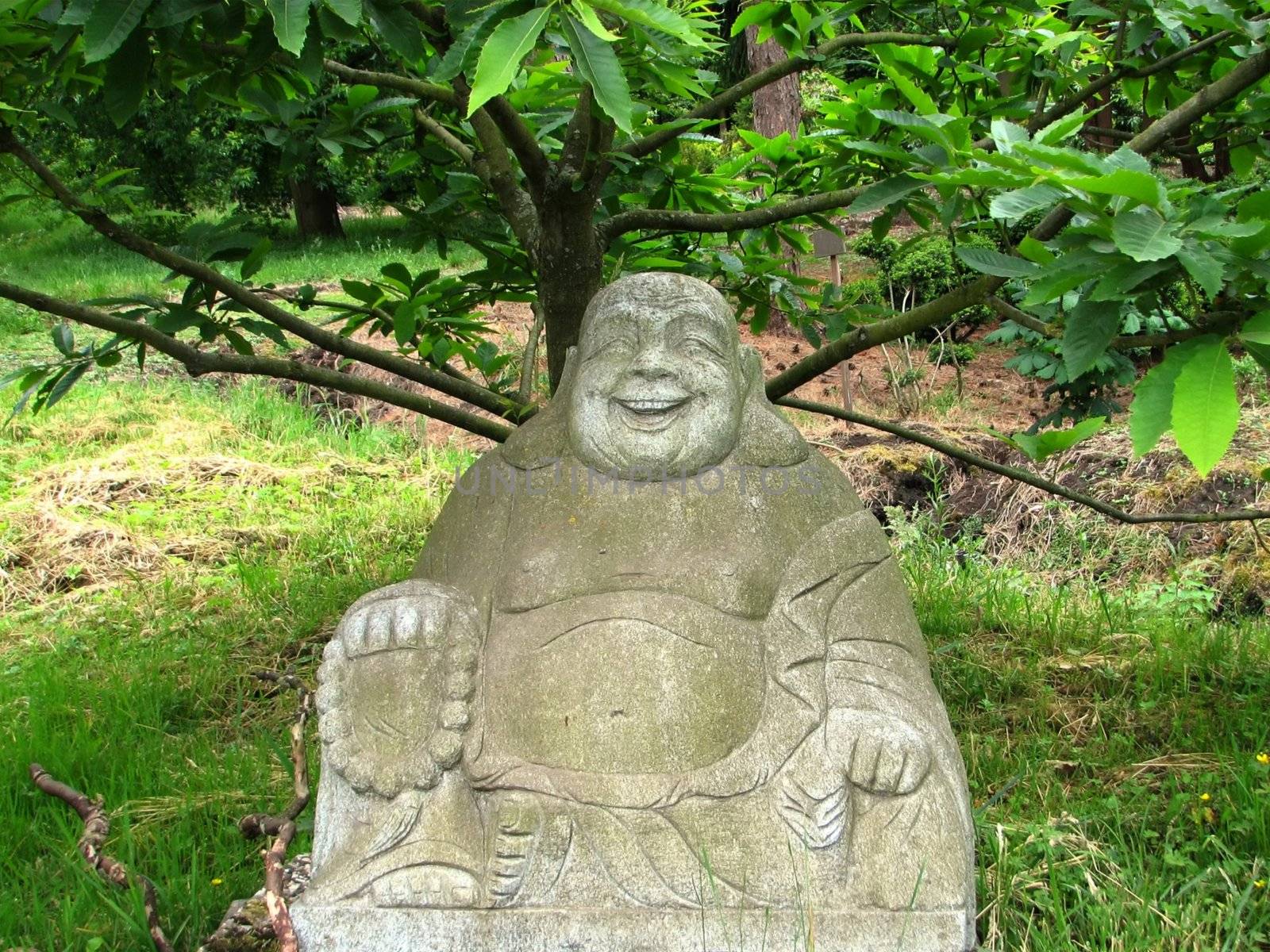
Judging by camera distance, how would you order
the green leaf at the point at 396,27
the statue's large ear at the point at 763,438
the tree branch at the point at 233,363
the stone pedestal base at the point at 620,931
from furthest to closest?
the tree branch at the point at 233,363, the statue's large ear at the point at 763,438, the stone pedestal base at the point at 620,931, the green leaf at the point at 396,27

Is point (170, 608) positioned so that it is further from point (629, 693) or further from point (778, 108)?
point (778, 108)

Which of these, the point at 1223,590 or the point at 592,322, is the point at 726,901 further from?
the point at 1223,590

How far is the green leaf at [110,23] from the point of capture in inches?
73.0

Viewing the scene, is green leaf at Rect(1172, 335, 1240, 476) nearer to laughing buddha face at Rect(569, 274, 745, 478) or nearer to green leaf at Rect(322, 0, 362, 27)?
laughing buddha face at Rect(569, 274, 745, 478)

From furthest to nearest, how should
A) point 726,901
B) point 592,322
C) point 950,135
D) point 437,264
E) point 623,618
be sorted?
point 437,264 → point 592,322 → point 623,618 → point 726,901 → point 950,135

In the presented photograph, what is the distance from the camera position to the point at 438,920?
2.17 metres

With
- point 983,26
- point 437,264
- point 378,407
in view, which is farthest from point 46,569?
point 437,264

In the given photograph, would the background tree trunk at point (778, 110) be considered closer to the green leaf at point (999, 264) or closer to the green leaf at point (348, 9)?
the green leaf at point (999, 264)

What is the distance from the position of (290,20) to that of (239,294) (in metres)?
1.41

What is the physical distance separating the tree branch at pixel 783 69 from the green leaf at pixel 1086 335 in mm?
1446

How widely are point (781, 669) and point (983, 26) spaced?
71.4 inches

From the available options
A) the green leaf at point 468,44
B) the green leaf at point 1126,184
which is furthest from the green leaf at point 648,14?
the green leaf at point 1126,184

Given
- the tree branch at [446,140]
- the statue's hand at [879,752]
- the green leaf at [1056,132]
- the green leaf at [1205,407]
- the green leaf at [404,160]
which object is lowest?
the statue's hand at [879,752]

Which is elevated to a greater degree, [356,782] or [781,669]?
[781,669]
